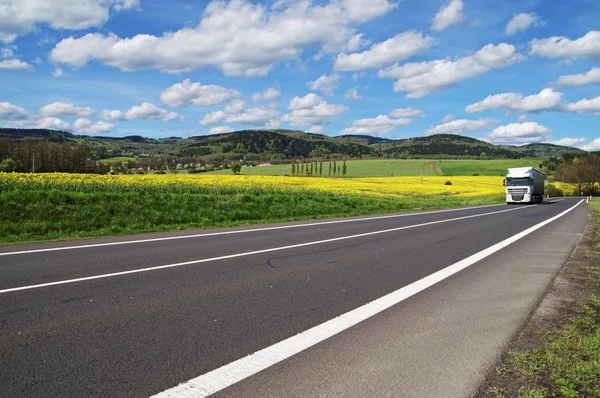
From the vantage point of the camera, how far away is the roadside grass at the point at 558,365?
3.41m

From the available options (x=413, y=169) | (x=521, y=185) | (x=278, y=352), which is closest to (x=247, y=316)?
(x=278, y=352)

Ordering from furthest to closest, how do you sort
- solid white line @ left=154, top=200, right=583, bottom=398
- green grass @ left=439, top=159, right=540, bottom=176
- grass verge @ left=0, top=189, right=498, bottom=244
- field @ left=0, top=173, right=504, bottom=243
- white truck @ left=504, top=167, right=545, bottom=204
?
green grass @ left=439, top=159, right=540, bottom=176 → white truck @ left=504, top=167, right=545, bottom=204 → field @ left=0, top=173, right=504, bottom=243 → grass verge @ left=0, top=189, right=498, bottom=244 → solid white line @ left=154, top=200, right=583, bottom=398

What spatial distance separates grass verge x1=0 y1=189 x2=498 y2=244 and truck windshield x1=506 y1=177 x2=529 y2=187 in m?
25.2

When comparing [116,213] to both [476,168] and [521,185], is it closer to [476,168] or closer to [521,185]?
[521,185]

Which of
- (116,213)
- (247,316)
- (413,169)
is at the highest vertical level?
(413,169)

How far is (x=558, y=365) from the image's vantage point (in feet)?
12.6

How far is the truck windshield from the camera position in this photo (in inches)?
1567

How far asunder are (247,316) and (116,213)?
1343cm

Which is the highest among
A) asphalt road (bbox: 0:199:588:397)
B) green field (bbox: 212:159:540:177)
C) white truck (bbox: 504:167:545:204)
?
green field (bbox: 212:159:540:177)

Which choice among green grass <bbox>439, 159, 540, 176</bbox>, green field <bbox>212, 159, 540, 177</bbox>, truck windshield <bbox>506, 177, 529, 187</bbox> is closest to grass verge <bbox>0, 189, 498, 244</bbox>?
truck windshield <bbox>506, 177, 529, 187</bbox>

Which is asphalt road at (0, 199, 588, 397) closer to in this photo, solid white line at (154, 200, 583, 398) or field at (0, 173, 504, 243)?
solid white line at (154, 200, 583, 398)

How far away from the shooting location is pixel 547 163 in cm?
12675

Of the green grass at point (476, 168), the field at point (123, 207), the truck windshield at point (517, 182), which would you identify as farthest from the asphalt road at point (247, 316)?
the green grass at point (476, 168)

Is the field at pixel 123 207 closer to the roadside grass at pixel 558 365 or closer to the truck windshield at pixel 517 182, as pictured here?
the roadside grass at pixel 558 365
